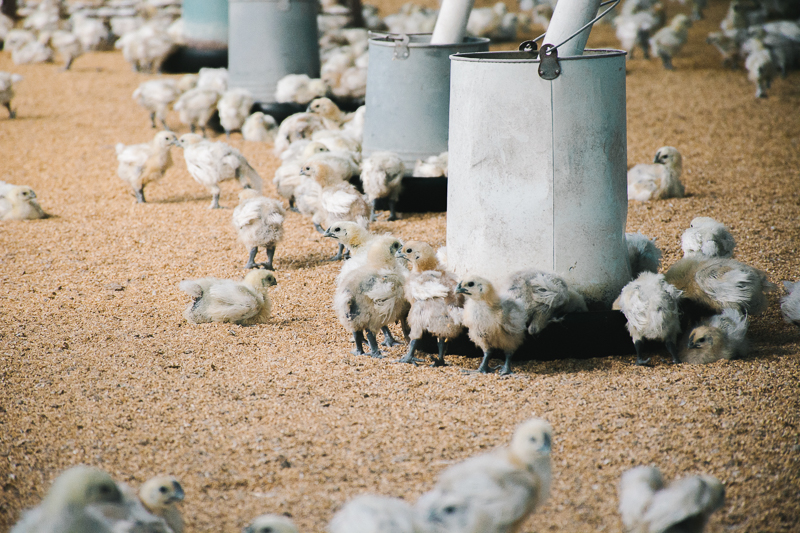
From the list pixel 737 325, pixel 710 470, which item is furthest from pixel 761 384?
pixel 710 470

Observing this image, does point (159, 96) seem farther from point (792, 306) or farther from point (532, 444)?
point (532, 444)


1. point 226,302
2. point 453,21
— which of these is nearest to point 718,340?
point 226,302

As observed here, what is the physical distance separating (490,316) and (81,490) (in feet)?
7.32

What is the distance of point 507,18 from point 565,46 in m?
16.2

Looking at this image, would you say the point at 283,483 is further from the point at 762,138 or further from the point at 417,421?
the point at 762,138

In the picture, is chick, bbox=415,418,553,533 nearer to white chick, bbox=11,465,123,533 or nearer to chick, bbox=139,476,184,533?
chick, bbox=139,476,184,533

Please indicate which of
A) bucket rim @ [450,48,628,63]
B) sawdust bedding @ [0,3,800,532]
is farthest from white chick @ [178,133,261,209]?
bucket rim @ [450,48,628,63]

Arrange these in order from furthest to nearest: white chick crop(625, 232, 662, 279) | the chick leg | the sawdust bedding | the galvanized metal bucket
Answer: the galvanized metal bucket, the chick leg, white chick crop(625, 232, 662, 279), the sawdust bedding

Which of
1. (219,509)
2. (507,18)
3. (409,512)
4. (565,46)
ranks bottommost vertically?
(219,509)

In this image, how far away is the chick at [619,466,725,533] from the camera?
96.8 inches

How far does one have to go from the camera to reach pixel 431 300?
4.10 m

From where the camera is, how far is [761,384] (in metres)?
3.83

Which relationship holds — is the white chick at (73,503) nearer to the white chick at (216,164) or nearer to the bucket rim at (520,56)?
the bucket rim at (520,56)

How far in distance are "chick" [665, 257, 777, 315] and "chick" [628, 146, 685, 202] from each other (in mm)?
3191
